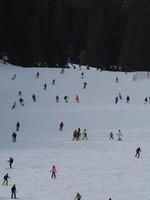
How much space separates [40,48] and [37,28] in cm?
292

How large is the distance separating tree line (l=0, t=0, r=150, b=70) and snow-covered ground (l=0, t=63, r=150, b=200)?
31.6 feet

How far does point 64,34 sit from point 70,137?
181 ft

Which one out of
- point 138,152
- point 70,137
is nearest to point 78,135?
point 70,137

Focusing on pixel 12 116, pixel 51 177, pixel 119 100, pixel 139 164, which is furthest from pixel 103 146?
pixel 119 100

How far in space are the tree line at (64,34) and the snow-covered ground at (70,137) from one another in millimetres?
9640

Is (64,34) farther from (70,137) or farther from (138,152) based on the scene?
(138,152)

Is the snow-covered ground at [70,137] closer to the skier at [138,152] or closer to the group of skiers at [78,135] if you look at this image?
the skier at [138,152]

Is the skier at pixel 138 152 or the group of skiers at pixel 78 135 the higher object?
the group of skiers at pixel 78 135

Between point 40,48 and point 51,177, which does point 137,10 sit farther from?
point 51,177

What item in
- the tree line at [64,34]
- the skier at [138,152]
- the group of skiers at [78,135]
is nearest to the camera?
the skier at [138,152]

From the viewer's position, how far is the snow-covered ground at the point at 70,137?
32.8m

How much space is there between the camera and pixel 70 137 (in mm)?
46312

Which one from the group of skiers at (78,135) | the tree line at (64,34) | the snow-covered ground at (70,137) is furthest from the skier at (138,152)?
the tree line at (64,34)

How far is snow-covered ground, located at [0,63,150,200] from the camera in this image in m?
32.8
